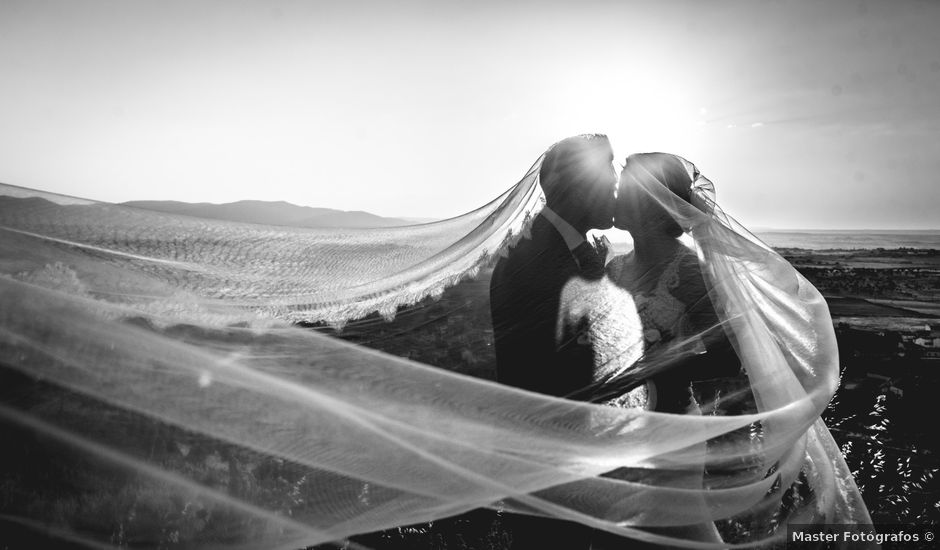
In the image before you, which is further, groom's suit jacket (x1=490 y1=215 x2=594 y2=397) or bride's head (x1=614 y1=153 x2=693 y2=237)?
bride's head (x1=614 y1=153 x2=693 y2=237)

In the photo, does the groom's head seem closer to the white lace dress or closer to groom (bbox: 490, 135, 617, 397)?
groom (bbox: 490, 135, 617, 397)

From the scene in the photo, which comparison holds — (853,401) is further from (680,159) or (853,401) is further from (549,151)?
(549,151)

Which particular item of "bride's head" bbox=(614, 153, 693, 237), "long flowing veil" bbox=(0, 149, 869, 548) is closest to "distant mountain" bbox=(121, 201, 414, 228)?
"long flowing veil" bbox=(0, 149, 869, 548)

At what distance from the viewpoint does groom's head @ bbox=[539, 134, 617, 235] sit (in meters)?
2.41

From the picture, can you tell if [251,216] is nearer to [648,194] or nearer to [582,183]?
[582,183]

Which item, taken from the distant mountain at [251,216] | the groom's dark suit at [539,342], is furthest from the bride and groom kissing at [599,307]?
the distant mountain at [251,216]

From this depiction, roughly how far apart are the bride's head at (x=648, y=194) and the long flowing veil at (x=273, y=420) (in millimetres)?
280

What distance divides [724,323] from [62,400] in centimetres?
276

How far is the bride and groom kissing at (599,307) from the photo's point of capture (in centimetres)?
226

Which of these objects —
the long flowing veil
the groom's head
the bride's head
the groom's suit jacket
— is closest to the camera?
the long flowing veil

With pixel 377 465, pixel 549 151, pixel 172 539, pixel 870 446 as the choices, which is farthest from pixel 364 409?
pixel 870 446

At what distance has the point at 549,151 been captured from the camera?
2531 millimetres

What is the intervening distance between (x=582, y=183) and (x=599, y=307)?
0.58m

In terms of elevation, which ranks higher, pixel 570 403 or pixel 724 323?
pixel 724 323
